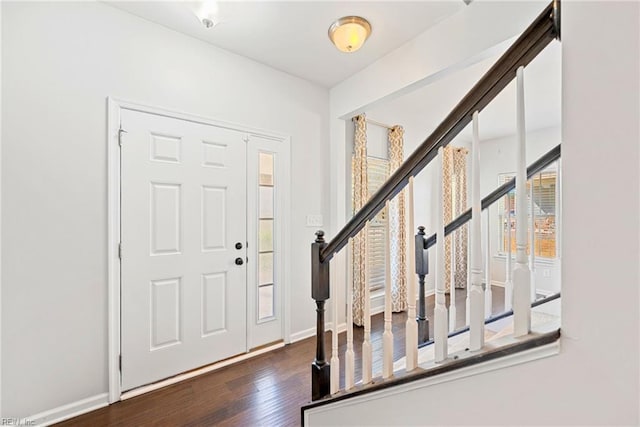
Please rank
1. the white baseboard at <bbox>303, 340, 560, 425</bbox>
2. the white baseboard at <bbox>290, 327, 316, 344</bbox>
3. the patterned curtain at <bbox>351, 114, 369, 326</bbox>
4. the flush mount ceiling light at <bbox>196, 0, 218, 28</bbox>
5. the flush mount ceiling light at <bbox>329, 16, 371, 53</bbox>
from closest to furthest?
the white baseboard at <bbox>303, 340, 560, 425</bbox> < the flush mount ceiling light at <bbox>196, 0, 218, 28</bbox> < the flush mount ceiling light at <bbox>329, 16, 371, 53</bbox> < the white baseboard at <bbox>290, 327, 316, 344</bbox> < the patterned curtain at <bbox>351, 114, 369, 326</bbox>

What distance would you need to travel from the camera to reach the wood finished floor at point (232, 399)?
1.78 meters

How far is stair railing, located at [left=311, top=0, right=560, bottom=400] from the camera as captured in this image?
0.71m

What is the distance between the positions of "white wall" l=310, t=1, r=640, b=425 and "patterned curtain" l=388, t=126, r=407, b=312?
2987 mm

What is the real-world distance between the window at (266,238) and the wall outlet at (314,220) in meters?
0.42

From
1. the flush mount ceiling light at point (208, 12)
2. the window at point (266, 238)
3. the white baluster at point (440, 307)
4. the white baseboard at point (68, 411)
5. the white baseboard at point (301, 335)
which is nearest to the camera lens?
the white baluster at point (440, 307)

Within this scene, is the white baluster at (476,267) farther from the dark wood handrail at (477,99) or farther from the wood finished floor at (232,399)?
the wood finished floor at (232,399)

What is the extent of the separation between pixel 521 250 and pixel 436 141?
1.44ft

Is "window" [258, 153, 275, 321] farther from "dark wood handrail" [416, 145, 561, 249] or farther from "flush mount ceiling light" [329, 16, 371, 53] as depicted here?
"dark wood handrail" [416, 145, 561, 249]

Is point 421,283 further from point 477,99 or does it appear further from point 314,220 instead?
point 477,99

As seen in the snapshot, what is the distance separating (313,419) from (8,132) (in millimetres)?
2424

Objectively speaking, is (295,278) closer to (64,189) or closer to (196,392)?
(196,392)

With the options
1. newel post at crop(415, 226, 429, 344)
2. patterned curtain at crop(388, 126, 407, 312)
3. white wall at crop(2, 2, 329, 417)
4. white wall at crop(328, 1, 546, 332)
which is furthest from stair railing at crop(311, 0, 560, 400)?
patterned curtain at crop(388, 126, 407, 312)

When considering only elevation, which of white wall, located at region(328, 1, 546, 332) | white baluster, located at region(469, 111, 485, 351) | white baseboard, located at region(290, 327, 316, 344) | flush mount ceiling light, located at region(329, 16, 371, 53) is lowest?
white baseboard, located at region(290, 327, 316, 344)

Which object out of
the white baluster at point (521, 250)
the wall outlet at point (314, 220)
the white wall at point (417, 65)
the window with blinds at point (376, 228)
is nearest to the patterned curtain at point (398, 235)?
the window with blinds at point (376, 228)
